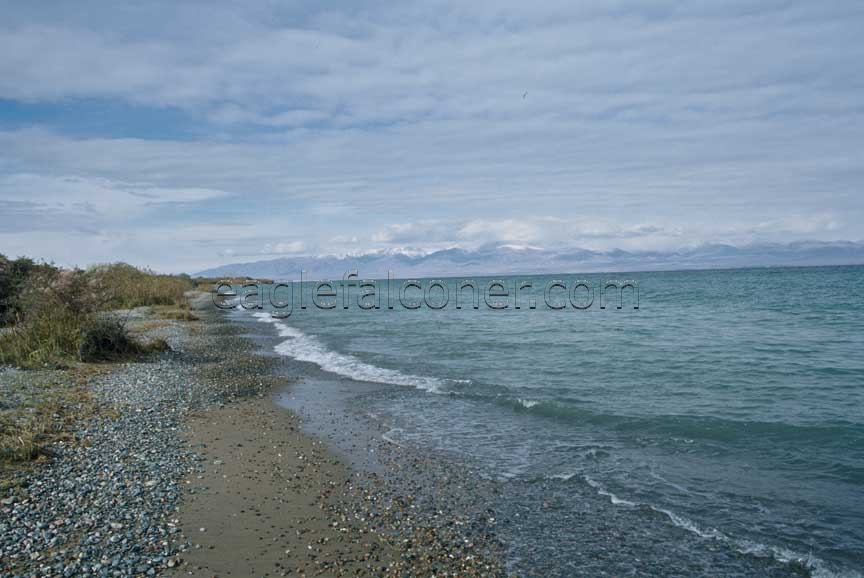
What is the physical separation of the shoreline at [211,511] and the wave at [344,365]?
6.63 meters

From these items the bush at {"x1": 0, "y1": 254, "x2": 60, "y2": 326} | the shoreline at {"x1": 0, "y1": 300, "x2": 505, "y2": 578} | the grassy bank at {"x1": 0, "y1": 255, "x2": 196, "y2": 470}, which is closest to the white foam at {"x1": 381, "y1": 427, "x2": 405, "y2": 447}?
the shoreline at {"x1": 0, "y1": 300, "x2": 505, "y2": 578}

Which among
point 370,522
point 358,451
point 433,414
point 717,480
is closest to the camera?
point 370,522

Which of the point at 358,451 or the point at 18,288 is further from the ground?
the point at 18,288

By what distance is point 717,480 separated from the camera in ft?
32.1

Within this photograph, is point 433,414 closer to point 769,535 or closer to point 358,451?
point 358,451

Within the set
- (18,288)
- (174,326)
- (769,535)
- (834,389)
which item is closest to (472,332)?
(174,326)

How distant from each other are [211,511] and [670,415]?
1046 centimetres

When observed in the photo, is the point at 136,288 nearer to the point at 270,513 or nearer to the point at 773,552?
the point at 270,513

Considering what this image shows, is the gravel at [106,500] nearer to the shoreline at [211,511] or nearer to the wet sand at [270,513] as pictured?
the shoreline at [211,511]

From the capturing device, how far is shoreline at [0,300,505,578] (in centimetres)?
646

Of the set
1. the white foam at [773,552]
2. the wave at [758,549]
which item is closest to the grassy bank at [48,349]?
the wave at [758,549]

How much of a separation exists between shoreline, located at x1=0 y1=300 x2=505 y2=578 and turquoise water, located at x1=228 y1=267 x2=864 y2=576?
267cm

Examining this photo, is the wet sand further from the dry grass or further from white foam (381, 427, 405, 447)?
the dry grass

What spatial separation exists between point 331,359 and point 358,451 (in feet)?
43.1
